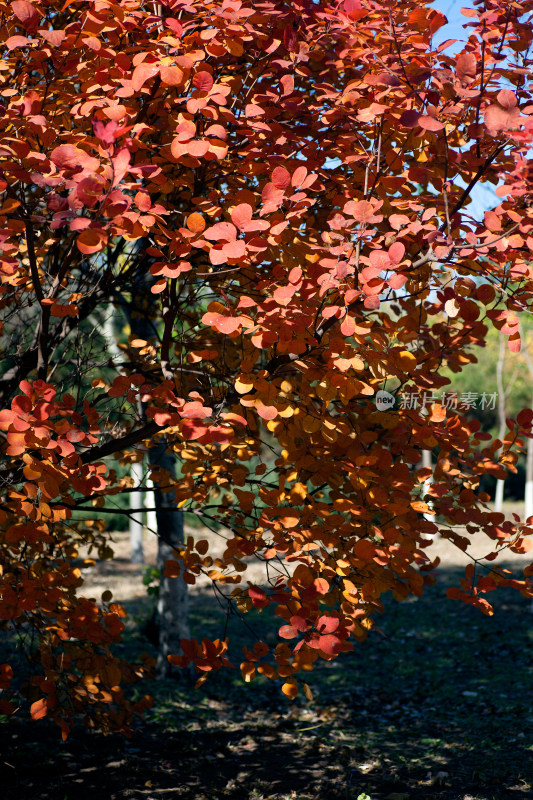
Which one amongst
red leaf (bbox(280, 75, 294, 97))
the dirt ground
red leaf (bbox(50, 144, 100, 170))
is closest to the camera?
red leaf (bbox(50, 144, 100, 170))

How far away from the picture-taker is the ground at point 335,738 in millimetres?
3869

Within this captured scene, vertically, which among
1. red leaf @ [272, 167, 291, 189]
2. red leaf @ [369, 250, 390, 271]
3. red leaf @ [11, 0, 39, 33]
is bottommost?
red leaf @ [369, 250, 390, 271]

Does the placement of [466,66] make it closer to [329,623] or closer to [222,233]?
[222,233]

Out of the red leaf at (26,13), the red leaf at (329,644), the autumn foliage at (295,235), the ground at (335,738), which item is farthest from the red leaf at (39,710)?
the red leaf at (26,13)

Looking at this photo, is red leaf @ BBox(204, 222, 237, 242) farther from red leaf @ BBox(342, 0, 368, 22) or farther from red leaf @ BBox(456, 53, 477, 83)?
red leaf @ BBox(342, 0, 368, 22)

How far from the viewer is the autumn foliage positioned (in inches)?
74.5

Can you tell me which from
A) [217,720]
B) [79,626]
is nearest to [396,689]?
[217,720]

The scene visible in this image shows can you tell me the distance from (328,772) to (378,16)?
423cm

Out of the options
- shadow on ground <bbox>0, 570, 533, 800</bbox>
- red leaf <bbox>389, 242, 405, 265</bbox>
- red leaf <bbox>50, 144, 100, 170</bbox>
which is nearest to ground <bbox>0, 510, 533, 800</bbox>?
shadow on ground <bbox>0, 570, 533, 800</bbox>

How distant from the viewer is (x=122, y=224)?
184 centimetres

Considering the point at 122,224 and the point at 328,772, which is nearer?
the point at 122,224

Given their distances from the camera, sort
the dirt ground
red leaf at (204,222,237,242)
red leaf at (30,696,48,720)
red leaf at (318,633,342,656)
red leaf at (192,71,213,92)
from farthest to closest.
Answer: the dirt ground → red leaf at (30,696,48,720) → red leaf at (318,633,342,656) → red leaf at (192,71,213,92) → red leaf at (204,222,237,242)

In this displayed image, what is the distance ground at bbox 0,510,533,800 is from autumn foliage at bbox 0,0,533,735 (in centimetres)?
101

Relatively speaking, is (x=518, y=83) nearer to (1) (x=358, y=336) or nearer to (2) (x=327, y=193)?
(2) (x=327, y=193)
